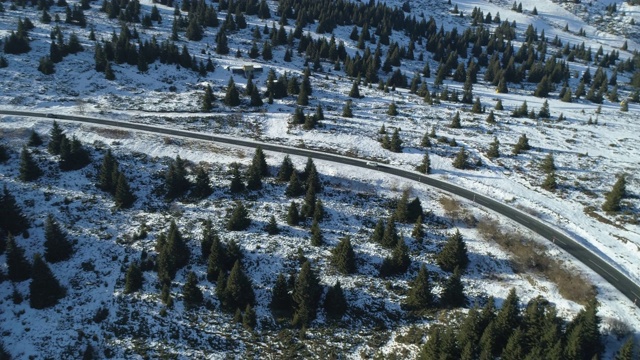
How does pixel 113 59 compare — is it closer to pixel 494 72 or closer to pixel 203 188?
pixel 203 188

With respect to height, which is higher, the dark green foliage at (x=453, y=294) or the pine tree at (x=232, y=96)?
the pine tree at (x=232, y=96)

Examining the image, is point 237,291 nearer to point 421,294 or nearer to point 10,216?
point 421,294

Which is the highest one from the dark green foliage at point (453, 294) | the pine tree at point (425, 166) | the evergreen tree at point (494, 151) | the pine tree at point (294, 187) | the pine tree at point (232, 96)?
the pine tree at point (232, 96)

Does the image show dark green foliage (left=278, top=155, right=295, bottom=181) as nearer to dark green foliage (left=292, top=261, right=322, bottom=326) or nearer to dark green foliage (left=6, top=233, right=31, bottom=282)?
dark green foliage (left=292, top=261, right=322, bottom=326)

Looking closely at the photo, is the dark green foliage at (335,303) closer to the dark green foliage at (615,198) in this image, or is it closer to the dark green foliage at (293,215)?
the dark green foliage at (293,215)

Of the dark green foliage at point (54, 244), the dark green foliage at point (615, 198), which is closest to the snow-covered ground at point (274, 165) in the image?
the dark green foliage at point (54, 244)

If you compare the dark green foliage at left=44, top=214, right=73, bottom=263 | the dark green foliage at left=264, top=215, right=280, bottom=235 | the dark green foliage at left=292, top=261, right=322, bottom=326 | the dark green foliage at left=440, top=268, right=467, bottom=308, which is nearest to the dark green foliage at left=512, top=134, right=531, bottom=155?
the dark green foliage at left=440, top=268, right=467, bottom=308

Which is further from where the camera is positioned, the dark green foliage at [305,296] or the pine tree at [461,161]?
the pine tree at [461,161]
